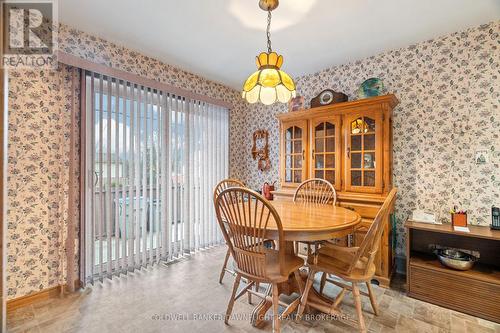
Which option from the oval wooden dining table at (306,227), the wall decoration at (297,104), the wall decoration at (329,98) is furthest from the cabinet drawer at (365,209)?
the wall decoration at (297,104)

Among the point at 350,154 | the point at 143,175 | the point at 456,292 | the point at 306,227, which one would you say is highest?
the point at 350,154

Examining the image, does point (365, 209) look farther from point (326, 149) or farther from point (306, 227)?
point (306, 227)

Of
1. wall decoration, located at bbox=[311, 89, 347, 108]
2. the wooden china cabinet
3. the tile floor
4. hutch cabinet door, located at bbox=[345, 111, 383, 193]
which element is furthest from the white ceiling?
the tile floor

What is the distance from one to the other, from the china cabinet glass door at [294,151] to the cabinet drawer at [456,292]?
1512mm

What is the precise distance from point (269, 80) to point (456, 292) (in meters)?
2.32

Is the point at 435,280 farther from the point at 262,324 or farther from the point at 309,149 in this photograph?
the point at 309,149

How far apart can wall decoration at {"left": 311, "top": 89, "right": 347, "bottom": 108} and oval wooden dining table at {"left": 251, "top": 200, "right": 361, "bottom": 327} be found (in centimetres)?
137

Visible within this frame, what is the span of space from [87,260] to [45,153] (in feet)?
3.59

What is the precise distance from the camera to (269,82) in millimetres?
1765

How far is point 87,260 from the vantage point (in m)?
2.31

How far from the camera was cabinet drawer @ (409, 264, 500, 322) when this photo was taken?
1.81 meters

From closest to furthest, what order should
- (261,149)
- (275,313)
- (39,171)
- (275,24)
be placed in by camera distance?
(275,313) < (39,171) < (275,24) < (261,149)

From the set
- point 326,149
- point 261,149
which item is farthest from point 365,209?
point 261,149

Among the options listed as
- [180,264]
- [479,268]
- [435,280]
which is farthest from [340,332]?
[180,264]
